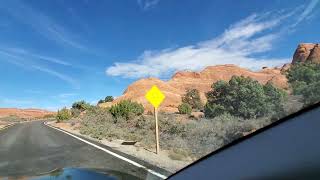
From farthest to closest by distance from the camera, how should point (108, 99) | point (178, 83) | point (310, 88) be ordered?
point (108, 99)
point (178, 83)
point (310, 88)

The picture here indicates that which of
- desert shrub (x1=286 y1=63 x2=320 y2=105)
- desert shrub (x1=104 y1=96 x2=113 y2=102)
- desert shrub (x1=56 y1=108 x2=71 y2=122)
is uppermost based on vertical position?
desert shrub (x1=104 y1=96 x2=113 y2=102)

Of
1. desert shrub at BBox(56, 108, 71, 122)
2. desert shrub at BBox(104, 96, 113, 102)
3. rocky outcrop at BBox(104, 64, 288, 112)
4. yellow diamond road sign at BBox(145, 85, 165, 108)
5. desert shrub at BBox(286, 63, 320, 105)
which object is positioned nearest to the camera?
desert shrub at BBox(286, 63, 320, 105)

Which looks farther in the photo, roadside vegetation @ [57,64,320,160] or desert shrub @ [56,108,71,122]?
desert shrub @ [56,108,71,122]

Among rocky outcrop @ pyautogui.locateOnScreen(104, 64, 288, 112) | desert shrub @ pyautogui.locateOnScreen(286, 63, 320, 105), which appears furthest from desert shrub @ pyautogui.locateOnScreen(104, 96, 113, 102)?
desert shrub @ pyautogui.locateOnScreen(286, 63, 320, 105)

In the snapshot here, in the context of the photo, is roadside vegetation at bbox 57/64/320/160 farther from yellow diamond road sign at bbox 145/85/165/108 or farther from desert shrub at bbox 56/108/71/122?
desert shrub at bbox 56/108/71/122

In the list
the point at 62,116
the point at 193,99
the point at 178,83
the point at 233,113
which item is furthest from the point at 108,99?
the point at 233,113

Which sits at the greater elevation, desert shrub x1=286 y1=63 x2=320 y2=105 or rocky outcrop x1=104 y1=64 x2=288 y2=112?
rocky outcrop x1=104 y1=64 x2=288 y2=112

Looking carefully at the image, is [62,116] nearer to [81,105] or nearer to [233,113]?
[81,105]

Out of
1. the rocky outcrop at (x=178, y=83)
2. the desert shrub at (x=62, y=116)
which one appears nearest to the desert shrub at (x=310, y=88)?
the desert shrub at (x=62, y=116)

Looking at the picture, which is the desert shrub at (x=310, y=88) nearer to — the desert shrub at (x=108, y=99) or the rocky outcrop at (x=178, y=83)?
the rocky outcrop at (x=178, y=83)

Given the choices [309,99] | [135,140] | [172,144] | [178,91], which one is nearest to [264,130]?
[309,99]

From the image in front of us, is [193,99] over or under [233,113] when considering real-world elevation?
over

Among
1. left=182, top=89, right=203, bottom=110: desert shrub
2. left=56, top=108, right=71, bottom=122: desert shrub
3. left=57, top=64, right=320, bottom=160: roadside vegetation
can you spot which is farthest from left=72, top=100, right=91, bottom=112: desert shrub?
left=57, top=64, right=320, bottom=160: roadside vegetation

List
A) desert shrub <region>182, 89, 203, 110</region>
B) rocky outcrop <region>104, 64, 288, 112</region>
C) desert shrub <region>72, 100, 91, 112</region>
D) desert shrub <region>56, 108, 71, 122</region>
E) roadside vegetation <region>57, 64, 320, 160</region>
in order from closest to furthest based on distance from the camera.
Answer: roadside vegetation <region>57, 64, 320, 160</region>, desert shrub <region>182, 89, 203, 110</region>, desert shrub <region>56, 108, 71, 122</region>, desert shrub <region>72, 100, 91, 112</region>, rocky outcrop <region>104, 64, 288, 112</region>
